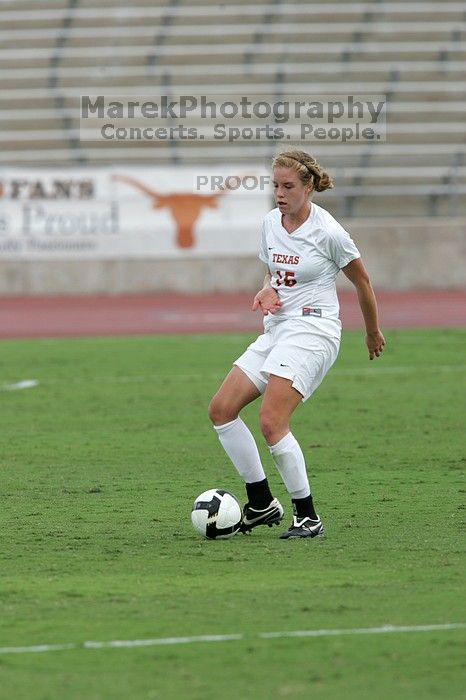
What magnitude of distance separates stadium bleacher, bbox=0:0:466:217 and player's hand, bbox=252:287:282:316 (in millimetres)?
21299

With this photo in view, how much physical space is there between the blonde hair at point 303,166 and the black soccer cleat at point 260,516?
5.73 ft

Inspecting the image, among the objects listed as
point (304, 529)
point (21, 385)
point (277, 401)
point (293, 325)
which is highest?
point (293, 325)

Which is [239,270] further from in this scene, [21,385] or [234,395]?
[234,395]

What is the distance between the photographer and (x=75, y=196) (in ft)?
83.8

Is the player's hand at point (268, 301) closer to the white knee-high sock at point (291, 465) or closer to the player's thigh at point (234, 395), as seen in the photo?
the player's thigh at point (234, 395)

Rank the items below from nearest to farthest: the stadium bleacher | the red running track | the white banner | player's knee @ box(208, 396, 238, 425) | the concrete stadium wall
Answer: player's knee @ box(208, 396, 238, 425) < the red running track < the white banner < the concrete stadium wall < the stadium bleacher

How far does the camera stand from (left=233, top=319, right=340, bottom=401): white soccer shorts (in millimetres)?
7297

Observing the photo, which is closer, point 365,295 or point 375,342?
point 365,295

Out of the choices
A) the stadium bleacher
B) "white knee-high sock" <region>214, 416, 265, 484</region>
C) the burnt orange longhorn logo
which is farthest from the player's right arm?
the stadium bleacher

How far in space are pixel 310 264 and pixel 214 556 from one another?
1597 mm

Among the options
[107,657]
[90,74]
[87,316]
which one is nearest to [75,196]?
[87,316]

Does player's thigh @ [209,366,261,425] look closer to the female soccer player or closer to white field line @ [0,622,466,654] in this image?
the female soccer player

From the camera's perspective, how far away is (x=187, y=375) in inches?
611

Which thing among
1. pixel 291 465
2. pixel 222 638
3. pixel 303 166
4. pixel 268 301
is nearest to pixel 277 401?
pixel 291 465
